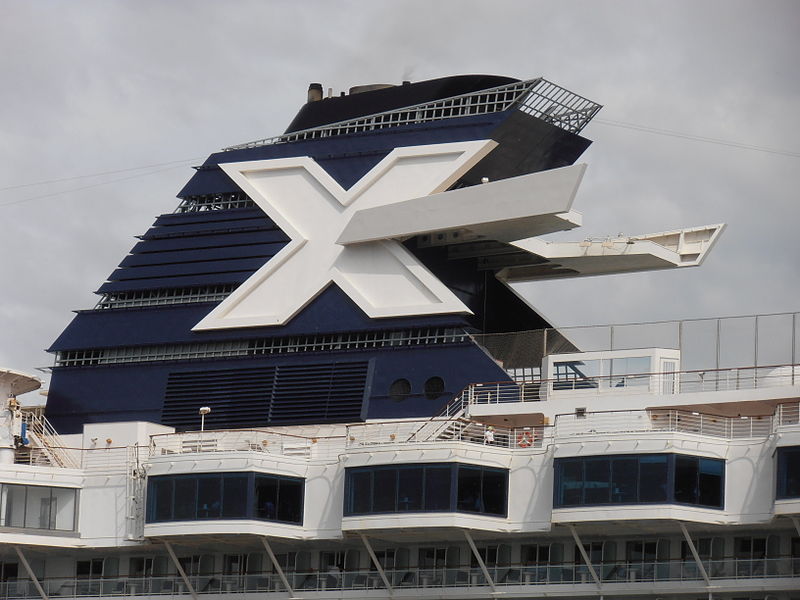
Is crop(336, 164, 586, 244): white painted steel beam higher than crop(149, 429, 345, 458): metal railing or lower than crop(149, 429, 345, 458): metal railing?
higher

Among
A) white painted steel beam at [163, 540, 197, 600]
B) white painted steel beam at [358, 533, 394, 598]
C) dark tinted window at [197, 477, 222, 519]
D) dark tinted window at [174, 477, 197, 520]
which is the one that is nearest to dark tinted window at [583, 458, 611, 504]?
white painted steel beam at [358, 533, 394, 598]

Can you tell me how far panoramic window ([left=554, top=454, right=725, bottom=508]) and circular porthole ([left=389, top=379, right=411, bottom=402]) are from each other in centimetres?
1089

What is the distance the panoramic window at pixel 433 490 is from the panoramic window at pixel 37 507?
11797 millimetres

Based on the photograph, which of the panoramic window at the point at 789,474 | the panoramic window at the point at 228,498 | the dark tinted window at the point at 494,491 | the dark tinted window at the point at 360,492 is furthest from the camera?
the panoramic window at the point at 228,498

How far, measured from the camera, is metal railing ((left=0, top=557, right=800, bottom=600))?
213 ft

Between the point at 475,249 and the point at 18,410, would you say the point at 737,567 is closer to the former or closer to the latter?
the point at 475,249

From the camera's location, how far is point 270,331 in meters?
78.5

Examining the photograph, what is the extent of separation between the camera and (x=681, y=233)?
8125cm

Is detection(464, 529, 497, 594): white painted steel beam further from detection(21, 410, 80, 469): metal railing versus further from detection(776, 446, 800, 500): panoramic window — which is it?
detection(21, 410, 80, 469): metal railing

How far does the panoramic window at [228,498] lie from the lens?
69.1 m

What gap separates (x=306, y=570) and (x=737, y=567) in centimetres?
1660

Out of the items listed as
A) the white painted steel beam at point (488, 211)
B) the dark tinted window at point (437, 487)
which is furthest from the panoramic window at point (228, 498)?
the white painted steel beam at point (488, 211)

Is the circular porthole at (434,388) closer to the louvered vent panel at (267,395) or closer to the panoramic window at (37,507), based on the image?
the louvered vent panel at (267,395)

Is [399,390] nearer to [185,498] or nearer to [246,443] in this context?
[246,443]
